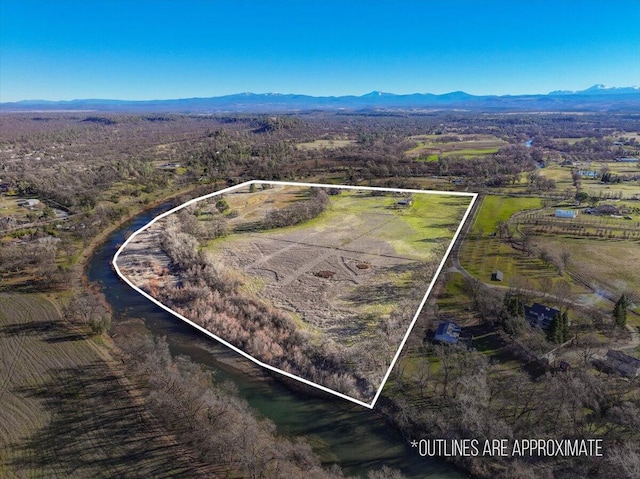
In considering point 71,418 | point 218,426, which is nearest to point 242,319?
point 218,426

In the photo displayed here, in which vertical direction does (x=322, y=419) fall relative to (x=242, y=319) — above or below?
below

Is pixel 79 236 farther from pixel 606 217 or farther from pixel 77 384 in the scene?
pixel 606 217

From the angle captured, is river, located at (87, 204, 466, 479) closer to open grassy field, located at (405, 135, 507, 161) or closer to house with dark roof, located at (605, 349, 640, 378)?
house with dark roof, located at (605, 349, 640, 378)

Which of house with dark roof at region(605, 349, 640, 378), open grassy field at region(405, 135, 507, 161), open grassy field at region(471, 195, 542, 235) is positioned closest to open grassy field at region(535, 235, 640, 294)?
open grassy field at region(471, 195, 542, 235)

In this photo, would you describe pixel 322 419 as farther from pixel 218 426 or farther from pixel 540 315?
pixel 540 315

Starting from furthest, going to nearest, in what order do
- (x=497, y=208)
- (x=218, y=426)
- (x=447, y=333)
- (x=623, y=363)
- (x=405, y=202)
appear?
(x=497, y=208) → (x=447, y=333) → (x=623, y=363) → (x=218, y=426) → (x=405, y=202)

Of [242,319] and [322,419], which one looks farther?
[322,419]
